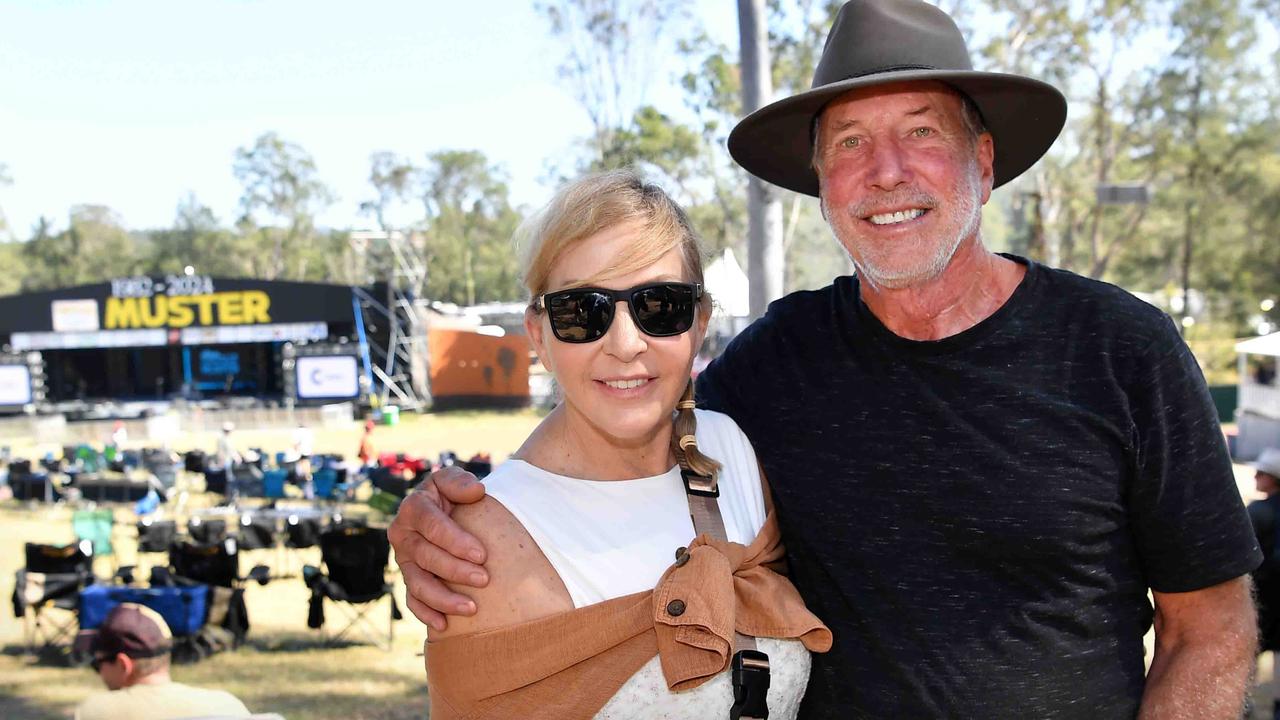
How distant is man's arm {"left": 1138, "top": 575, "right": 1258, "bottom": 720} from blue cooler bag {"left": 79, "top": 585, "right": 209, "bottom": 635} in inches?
282

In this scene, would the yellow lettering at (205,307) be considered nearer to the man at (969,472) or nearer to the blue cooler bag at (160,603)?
the blue cooler bag at (160,603)

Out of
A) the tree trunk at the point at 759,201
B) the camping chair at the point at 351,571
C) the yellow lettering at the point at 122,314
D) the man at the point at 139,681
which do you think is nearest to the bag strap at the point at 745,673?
the tree trunk at the point at 759,201

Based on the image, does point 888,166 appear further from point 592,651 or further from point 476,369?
point 476,369

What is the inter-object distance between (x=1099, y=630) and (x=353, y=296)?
1161 inches

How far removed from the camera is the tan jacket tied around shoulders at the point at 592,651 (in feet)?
4.77

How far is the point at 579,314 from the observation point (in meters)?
1.56

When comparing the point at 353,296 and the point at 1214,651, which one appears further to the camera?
the point at 353,296

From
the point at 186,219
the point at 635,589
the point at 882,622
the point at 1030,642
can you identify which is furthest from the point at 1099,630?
the point at 186,219

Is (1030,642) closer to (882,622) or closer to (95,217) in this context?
(882,622)

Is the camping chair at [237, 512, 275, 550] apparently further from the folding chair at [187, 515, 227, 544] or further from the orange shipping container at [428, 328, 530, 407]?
the orange shipping container at [428, 328, 530, 407]

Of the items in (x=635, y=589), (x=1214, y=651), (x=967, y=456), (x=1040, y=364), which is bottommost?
(x=1214, y=651)

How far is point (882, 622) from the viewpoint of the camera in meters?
1.69

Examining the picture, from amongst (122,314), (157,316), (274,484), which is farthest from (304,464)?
(122,314)

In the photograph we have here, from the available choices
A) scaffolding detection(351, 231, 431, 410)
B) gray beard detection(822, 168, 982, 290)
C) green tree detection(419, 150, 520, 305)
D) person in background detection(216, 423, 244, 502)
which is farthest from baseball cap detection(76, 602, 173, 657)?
green tree detection(419, 150, 520, 305)
